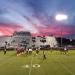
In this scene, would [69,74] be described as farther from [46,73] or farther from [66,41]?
[66,41]

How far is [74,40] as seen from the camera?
628 ft

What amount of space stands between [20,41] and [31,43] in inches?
503

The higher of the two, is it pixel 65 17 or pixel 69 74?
pixel 65 17

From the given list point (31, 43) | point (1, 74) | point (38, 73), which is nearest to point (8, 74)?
point (1, 74)

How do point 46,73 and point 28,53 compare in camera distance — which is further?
point 28,53

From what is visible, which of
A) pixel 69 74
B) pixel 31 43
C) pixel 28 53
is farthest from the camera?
pixel 31 43

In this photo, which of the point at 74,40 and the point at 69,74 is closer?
the point at 69,74

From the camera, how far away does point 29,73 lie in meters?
23.2

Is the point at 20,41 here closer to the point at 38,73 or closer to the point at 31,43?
the point at 31,43

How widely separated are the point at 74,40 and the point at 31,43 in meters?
32.8

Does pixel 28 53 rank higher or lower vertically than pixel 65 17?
lower

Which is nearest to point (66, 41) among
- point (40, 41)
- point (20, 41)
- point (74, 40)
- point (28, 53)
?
point (74, 40)

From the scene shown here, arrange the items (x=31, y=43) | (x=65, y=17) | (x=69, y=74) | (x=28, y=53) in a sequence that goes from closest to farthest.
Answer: (x=69, y=74) → (x=28, y=53) → (x=65, y=17) → (x=31, y=43)

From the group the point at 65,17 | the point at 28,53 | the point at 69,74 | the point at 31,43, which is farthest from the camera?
the point at 31,43
